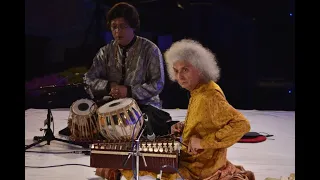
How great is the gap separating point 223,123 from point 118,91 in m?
1.73

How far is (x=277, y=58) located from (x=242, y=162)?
3.46 metres

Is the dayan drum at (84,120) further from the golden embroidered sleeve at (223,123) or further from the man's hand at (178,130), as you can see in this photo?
the golden embroidered sleeve at (223,123)

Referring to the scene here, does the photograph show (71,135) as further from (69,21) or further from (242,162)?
(69,21)

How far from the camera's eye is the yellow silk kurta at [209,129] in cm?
→ 254

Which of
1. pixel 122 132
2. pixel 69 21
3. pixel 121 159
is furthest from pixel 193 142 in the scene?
pixel 69 21

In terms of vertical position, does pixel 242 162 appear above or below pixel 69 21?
below

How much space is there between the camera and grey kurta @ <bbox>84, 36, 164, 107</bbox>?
4.25 m

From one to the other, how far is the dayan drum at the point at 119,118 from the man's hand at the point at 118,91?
27cm

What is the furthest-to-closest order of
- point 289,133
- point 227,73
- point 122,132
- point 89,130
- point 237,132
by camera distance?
point 227,73
point 289,133
point 89,130
point 122,132
point 237,132

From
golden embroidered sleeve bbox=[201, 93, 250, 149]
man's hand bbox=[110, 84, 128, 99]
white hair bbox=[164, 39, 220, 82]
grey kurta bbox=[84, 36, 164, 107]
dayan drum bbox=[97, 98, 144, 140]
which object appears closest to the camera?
golden embroidered sleeve bbox=[201, 93, 250, 149]

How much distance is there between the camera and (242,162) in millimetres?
3834

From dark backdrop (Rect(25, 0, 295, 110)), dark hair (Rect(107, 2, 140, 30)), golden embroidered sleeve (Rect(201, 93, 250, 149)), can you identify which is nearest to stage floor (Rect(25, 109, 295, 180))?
golden embroidered sleeve (Rect(201, 93, 250, 149))

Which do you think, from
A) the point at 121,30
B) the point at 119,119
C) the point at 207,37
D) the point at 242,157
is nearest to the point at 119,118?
the point at 119,119

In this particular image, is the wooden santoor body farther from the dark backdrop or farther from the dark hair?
the dark backdrop
